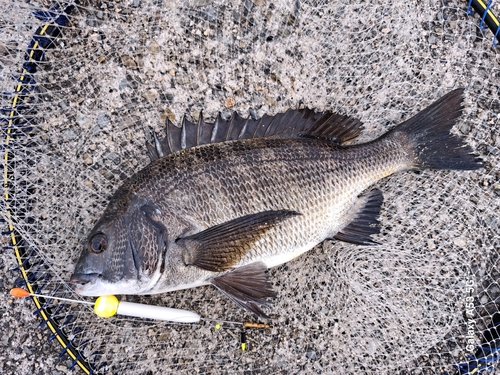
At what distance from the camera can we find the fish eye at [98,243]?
170 centimetres

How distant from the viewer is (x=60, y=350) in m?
2.15

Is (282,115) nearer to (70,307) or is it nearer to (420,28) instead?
(420,28)

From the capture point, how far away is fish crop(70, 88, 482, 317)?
1.73 metres

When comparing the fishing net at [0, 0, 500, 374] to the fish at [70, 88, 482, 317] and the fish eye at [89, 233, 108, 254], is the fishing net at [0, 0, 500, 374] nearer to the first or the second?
the fish at [70, 88, 482, 317]

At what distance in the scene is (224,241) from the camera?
175cm

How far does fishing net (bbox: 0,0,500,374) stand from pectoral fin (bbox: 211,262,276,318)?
1.15 ft

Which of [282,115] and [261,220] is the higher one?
[282,115]

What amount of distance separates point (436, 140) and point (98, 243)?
5.73 ft

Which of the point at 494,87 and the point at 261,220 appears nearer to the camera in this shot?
the point at 261,220

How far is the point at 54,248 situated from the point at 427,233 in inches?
79.0

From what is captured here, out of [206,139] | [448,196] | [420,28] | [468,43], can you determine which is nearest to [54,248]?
[206,139]

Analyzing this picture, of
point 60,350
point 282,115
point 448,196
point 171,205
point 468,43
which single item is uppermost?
point 468,43

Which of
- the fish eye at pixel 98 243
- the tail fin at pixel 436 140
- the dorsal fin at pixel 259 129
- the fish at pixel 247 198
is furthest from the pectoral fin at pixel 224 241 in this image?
the tail fin at pixel 436 140

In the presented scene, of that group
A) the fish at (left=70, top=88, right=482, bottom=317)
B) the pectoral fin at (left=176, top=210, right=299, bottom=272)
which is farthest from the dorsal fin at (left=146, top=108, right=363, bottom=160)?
the pectoral fin at (left=176, top=210, right=299, bottom=272)
